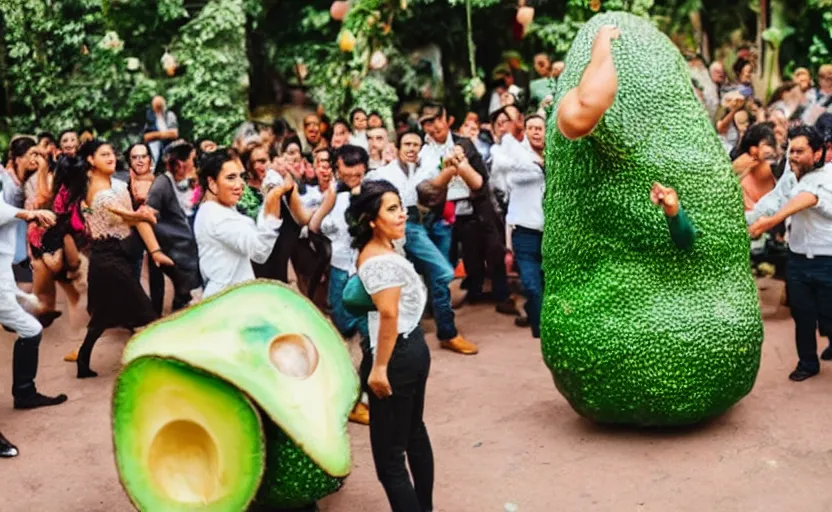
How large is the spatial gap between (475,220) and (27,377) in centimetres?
353

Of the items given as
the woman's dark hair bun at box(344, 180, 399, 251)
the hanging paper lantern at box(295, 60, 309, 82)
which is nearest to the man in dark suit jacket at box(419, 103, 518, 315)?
the woman's dark hair bun at box(344, 180, 399, 251)

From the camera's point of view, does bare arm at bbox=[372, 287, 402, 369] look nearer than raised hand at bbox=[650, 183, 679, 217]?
Yes

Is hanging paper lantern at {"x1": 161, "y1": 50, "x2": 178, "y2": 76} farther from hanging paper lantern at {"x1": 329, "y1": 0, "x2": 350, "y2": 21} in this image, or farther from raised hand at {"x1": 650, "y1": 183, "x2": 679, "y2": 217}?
raised hand at {"x1": 650, "y1": 183, "x2": 679, "y2": 217}

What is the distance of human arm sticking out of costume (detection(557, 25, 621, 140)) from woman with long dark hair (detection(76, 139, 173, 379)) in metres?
3.39

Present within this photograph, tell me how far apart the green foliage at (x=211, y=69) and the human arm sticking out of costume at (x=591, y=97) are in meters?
9.11

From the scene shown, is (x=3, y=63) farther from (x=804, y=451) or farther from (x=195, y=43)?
(x=804, y=451)

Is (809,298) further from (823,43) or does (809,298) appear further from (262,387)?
(823,43)

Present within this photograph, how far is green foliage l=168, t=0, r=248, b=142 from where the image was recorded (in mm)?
13141

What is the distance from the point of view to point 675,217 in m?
4.89

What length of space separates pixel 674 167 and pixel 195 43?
9331 mm

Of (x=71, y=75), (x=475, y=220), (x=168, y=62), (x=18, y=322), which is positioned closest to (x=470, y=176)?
(x=475, y=220)

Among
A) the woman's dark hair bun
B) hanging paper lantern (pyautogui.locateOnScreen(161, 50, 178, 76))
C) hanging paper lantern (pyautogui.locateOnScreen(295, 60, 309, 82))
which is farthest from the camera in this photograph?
hanging paper lantern (pyautogui.locateOnScreen(295, 60, 309, 82))

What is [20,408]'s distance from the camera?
6586 millimetres

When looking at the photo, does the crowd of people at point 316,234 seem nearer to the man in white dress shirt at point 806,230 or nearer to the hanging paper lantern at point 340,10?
the man in white dress shirt at point 806,230
